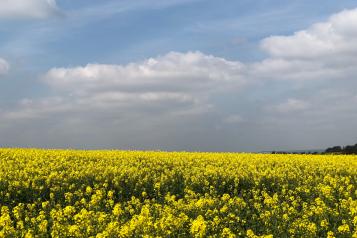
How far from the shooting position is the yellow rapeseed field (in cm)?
1007

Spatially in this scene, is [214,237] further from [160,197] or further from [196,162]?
[196,162]

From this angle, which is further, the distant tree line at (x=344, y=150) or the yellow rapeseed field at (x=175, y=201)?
the distant tree line at (x=344, y=150)

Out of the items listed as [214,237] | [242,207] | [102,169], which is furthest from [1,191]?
[214,237]

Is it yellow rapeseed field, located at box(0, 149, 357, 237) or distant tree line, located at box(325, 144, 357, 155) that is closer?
yellow rapeseed field, located at box(0, 149, 357, 237)

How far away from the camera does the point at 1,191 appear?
16656 mm

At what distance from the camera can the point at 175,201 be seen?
1368cm

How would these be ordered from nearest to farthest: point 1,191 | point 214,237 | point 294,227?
point 214,237 < point 294,227 < point 1,191

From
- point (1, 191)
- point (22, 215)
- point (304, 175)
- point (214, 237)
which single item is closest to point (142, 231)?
point (214, 237)

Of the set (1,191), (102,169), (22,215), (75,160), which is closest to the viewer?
(22,215)

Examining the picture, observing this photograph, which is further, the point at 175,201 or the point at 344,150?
the point at 344,150

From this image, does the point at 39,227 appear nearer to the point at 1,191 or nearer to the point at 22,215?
the point at 22,215

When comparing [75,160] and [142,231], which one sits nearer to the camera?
[142,231]

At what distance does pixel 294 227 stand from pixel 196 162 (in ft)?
48.3

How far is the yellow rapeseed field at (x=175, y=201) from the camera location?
→ 33.1ft
